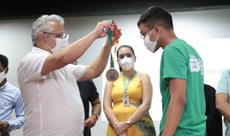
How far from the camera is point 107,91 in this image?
10.4 ft

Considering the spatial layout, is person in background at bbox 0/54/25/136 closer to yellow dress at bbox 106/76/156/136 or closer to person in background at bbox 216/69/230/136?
yellow dress at bbox 106/76/156/136

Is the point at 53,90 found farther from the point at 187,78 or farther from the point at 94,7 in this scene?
the point at 94,7

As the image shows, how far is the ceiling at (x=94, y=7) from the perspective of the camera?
15.4 ft

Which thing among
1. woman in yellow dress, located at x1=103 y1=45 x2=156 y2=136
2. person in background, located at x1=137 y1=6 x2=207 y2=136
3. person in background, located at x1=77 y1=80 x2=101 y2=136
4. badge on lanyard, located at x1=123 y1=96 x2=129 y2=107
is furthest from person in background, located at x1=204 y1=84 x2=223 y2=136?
person in background, located at x1=77 y1=80 x2=101 y2=136

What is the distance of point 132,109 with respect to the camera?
3.00 meters

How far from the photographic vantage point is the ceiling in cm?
471

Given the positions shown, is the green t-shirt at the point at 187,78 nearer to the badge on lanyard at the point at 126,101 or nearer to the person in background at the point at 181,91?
the person in background at the point at 181,91

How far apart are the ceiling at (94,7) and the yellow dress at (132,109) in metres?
2.01

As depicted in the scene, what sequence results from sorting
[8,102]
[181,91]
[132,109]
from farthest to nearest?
[8,102] < [132,109] < [181,91]

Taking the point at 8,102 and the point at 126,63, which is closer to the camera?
the point at 126,63

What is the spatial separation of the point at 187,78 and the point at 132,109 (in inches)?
50.6

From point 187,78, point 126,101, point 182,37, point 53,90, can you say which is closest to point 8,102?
point 126,101

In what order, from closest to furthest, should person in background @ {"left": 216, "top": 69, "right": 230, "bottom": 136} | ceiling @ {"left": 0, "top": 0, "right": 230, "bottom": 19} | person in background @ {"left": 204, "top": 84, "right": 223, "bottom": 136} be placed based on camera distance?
1. person in background @ {"left": 216, "top": 69, "right": 230, "bottom": 136}
2. person in background @ {"left": 204, "top": 84, "right": 223, "bottom": 136}
3. ceiling @ {"left": 0, "top": 0, "right": 230, "bottom": 19}

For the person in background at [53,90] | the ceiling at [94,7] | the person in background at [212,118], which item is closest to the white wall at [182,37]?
the ceiling at [94,7]
